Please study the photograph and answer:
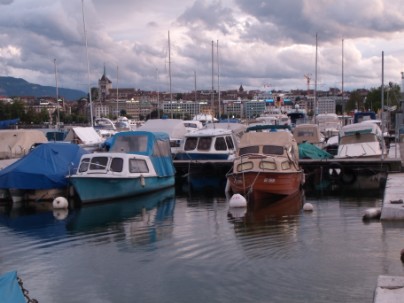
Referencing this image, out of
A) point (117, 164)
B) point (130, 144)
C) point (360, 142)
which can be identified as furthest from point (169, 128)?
point (117, 164)

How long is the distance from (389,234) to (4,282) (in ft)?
39.0

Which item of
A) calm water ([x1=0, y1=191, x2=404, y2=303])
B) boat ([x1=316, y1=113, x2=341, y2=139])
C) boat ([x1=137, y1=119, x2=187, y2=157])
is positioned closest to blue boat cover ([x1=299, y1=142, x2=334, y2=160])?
boat ([x1=137, y1=119, x2=187, y2=157])

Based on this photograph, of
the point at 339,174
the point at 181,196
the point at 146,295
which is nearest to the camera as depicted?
the point at 146,295

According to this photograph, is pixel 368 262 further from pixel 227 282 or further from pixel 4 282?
pixel 4 282

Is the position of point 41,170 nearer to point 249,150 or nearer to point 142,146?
point 142,146

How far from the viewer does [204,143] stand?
36531 mm

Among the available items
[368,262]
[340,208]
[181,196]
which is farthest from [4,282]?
[181,196]

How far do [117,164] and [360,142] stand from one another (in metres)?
15.9

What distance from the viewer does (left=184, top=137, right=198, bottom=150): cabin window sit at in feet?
121

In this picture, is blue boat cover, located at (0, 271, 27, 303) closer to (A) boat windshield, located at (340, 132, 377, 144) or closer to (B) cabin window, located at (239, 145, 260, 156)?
A: (B) cabin window, located at (239, 145, 260, 156)

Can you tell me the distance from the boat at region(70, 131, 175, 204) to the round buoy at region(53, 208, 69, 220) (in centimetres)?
107

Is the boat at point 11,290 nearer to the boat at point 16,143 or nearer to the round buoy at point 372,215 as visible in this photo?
the round buoy at point 372,215

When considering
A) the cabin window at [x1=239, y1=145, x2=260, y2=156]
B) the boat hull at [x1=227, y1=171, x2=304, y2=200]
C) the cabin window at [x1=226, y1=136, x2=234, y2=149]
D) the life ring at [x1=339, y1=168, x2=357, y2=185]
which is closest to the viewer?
the boat hull at [x1=227, y1=171, x2=304, y2=200]

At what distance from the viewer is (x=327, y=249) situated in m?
16.3
